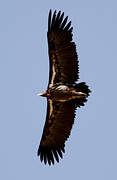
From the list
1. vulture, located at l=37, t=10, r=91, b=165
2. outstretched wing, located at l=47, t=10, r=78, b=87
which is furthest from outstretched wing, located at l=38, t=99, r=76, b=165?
outstretched wing, located at l=47, t=10, r=78, b=87

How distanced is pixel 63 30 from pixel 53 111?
336 centimetres

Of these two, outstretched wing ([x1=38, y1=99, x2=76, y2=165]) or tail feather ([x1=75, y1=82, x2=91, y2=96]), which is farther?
outstretched wing ([x1=38, y1=99, x2=76, y2=165])

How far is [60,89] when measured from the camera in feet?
65.4

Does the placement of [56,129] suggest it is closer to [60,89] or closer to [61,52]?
[60,89]

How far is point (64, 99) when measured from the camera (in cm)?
2014

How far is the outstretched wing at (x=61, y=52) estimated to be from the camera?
64.3 ft

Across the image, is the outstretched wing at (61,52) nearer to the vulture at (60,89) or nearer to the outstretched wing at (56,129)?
the vulture at (60,89)

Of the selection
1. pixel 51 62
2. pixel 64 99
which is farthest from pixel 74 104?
pixel 51 62

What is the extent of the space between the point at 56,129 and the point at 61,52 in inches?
127

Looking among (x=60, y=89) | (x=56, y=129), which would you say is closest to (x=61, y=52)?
(x=60, y=89)

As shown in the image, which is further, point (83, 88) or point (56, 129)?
point (56, 129)

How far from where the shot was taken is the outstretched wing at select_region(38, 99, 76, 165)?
20453mm

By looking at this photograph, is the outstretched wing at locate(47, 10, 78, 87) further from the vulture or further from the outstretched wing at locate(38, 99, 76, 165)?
the outstretched wing at locate(38, 99, 76, 165)

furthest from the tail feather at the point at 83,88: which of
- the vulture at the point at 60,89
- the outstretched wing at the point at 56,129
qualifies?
the outstretched wing at the point at 56,129
